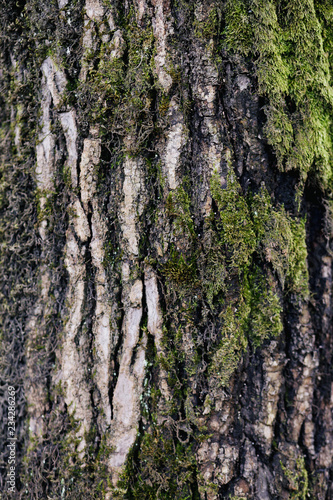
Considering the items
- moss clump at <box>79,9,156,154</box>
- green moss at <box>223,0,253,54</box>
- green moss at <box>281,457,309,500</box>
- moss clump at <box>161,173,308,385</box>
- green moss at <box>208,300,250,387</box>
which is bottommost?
green moss at <box>281,457,309,500</box>

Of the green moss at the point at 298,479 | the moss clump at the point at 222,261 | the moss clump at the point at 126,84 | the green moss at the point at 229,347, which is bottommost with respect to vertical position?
the green moss at the point at 298,479

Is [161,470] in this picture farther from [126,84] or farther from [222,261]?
[126,84]

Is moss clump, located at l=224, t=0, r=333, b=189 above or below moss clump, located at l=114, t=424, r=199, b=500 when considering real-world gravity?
above

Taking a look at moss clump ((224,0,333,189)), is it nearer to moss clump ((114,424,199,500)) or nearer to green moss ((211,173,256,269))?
green moss ((211,173,256,269))

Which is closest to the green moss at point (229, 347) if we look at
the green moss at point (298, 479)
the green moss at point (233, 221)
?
the green moss at point (233, 221)

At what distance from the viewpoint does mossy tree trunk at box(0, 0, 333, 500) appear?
1165 millimetres

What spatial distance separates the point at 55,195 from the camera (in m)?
1.30

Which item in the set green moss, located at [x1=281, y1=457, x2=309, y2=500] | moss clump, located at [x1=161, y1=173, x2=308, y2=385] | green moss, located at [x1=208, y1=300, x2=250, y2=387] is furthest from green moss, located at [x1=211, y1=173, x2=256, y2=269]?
green moss, located at [x1=281, y1=457, x2=309, y2=500]

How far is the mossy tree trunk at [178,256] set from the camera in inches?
45.9

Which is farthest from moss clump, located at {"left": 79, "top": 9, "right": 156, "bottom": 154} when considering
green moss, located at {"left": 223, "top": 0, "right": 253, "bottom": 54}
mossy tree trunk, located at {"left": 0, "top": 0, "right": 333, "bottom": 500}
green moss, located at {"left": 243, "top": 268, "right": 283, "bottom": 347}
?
green moss, located at {"left": 243, "top": 268, "right": 283, "bottom": 347}

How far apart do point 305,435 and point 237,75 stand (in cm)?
132

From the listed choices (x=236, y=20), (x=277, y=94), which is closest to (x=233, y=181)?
(x=277, y=94)

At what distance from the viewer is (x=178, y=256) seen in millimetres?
1167

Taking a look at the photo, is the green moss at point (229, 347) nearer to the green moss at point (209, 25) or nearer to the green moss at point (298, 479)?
the green moss at point (298, 479)
